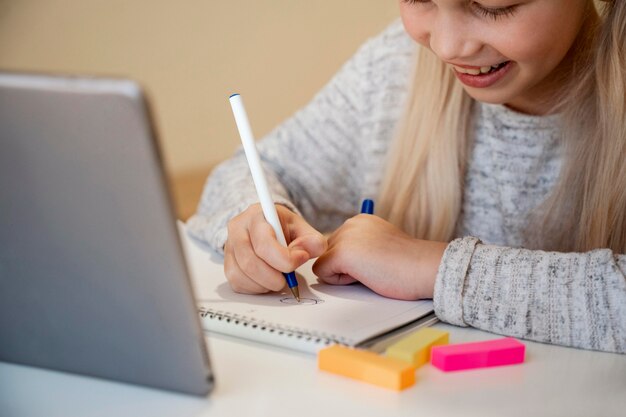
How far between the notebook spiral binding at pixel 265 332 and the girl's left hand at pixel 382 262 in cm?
13

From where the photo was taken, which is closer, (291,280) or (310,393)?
(310,393)

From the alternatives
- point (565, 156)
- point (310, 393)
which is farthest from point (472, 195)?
point (310, 393)

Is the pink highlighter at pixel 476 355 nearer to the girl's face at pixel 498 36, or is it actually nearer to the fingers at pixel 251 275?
the fingers at pixel 251 275

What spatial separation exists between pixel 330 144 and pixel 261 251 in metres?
0.45

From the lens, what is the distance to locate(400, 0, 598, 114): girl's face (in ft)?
2.99

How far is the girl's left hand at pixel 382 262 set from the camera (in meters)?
0.83

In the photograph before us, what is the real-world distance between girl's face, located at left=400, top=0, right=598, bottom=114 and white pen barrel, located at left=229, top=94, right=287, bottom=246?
24 centimetres

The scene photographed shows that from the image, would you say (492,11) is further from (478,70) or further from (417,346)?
(417,346)

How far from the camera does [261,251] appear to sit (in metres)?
0.84

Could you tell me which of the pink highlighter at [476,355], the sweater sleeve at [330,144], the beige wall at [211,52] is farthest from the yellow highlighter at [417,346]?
the beige wall at [211,52]

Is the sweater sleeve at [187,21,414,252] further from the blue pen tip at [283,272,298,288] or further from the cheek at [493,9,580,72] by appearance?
the blue pen tip at [283,272,298,288]

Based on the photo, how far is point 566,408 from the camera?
24.8 inches

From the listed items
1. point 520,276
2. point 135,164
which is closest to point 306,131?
point 520,276

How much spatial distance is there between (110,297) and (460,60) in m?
0.51
